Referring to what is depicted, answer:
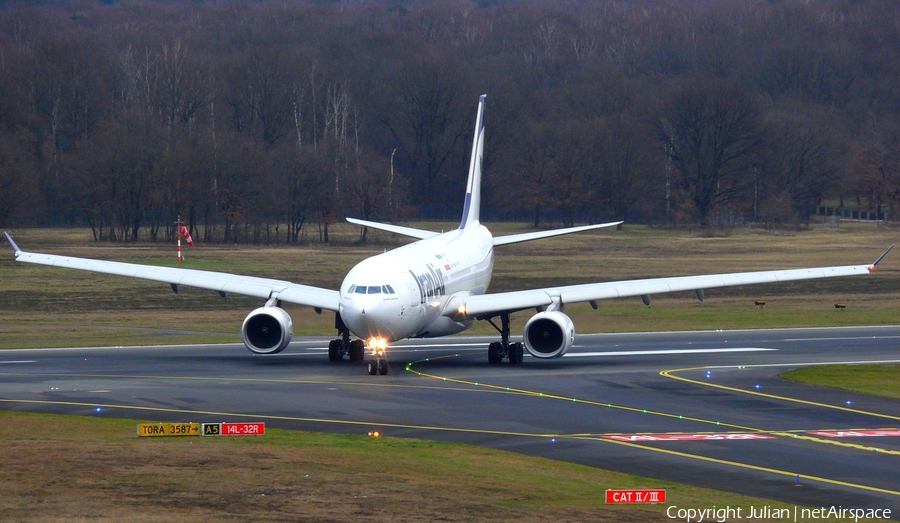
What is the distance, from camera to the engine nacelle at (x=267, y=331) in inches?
1623

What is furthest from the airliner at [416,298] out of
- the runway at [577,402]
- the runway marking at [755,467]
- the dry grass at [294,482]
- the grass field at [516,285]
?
the runway marking at [755,467]

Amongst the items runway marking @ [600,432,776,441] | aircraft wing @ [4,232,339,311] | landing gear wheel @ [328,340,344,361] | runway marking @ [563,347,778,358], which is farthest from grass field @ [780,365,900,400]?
aircraft wing @ [4,232,339,311]

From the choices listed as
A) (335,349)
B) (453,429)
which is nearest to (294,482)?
(453,429)

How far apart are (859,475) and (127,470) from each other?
43.8 feet

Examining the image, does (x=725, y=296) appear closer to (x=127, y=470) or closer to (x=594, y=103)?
(x=127, y=470)

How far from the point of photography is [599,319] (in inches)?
2226

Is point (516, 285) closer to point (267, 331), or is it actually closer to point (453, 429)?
point (267, 331)

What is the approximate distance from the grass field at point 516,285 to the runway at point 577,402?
300 inches

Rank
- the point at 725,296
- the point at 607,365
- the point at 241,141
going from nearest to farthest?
the point at 607,365 → the point at 725,296 → the point at 241,141

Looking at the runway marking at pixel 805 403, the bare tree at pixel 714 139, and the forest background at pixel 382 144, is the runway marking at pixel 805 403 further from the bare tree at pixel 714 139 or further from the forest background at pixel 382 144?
the bare tree at pixel 714 139

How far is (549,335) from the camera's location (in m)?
41.5

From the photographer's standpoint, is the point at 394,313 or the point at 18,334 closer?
the point at 394,313

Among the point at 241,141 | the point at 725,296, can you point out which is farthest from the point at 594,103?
the point at 725,296

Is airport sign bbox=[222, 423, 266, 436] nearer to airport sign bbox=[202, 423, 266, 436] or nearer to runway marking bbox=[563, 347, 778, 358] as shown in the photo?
airport sign bbox=[202, 423, 266, 436]
